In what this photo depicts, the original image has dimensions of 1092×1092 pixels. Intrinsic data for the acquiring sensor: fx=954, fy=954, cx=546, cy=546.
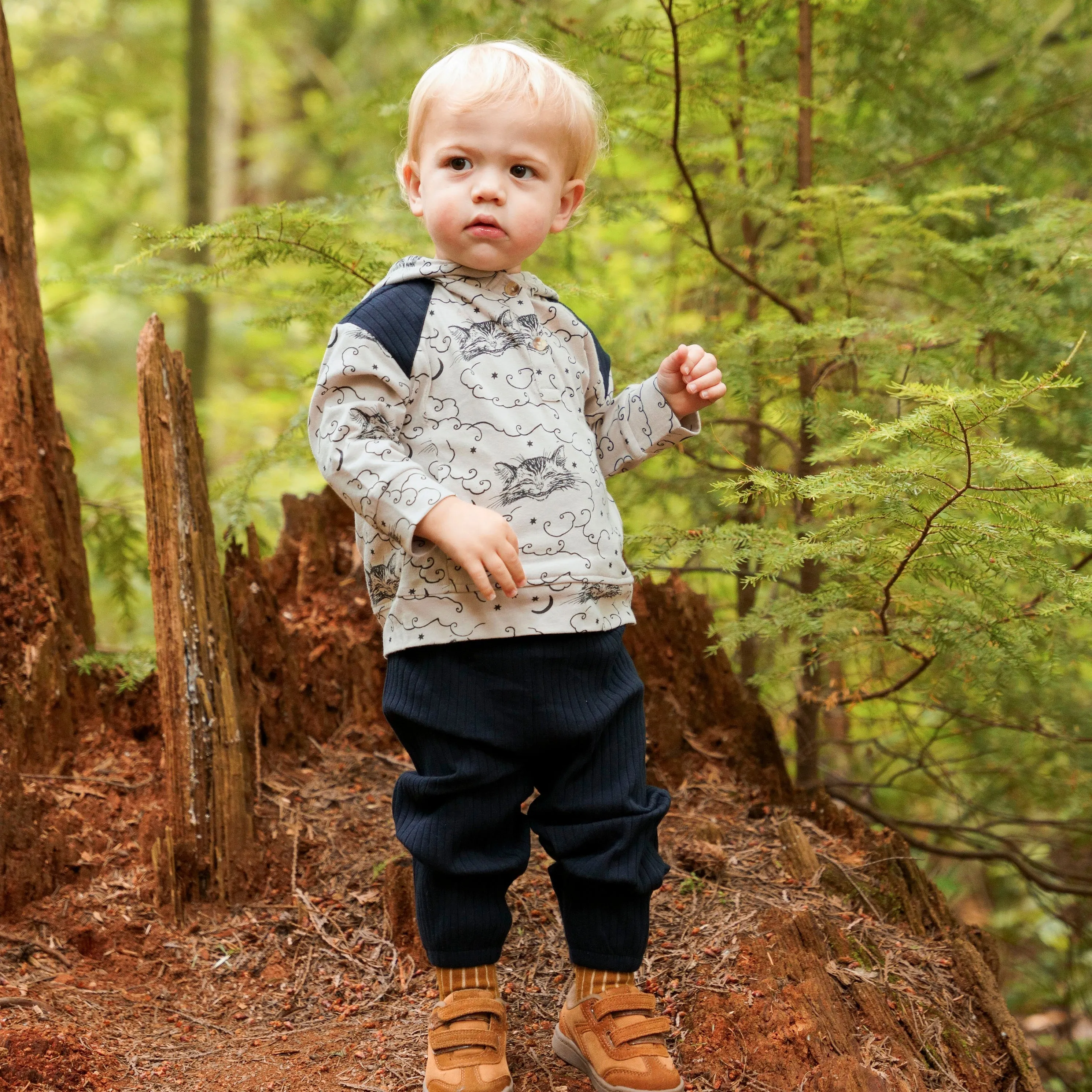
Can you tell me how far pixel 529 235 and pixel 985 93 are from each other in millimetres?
3442

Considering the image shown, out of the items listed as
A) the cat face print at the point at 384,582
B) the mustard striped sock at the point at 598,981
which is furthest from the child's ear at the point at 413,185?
the mustard striped sock at the point at 598,981

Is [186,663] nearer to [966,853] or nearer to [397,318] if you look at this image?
[397,318]

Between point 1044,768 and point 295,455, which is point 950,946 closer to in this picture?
point 1044,768

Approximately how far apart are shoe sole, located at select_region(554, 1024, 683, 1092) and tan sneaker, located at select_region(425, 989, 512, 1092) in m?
0.14

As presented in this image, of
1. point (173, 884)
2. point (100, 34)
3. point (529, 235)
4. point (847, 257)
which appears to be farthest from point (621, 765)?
point (100, 34)

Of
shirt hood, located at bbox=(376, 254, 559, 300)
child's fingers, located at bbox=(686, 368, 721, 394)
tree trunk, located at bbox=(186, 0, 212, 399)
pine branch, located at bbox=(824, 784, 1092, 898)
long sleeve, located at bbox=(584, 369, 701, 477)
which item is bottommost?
pine branch, located at bbox=(824, 784, 1092, 898)

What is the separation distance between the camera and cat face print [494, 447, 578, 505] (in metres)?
1.98

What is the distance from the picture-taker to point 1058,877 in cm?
475

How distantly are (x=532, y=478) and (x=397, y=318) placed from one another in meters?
0.44

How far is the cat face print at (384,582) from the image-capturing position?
2064 mm

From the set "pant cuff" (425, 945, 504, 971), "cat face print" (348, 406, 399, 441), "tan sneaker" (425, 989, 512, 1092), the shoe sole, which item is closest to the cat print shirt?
"cat face print" (348, 406, 399, 441)

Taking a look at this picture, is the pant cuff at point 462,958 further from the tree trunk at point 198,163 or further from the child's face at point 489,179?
the tree trunk at point 198,163

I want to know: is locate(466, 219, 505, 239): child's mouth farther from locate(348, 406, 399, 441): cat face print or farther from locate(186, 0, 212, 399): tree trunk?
locate(186, 0, 212, 399): tree trunk

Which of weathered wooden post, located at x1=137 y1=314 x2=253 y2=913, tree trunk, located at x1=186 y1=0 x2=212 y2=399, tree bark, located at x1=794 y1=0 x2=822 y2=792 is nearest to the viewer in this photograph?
weathered wooden post, located at x1=137 y1=314 x2=253 y2=913
